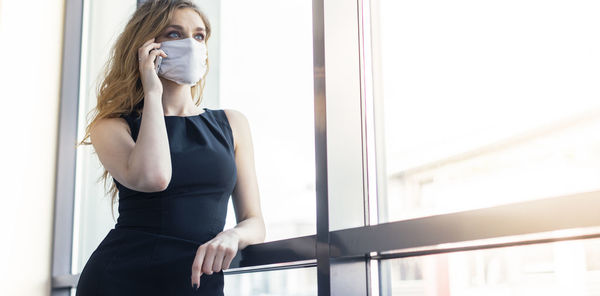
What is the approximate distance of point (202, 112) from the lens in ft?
5.40

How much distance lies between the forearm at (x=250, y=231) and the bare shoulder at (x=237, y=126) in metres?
0.21

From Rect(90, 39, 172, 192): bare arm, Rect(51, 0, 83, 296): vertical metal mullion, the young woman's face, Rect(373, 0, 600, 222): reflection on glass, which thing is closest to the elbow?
Rect(90, 39, 172, 192): bare arm

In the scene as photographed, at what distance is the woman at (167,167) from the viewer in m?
1.40

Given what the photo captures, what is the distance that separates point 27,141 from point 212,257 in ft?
5.56

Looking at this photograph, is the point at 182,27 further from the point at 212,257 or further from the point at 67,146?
the point at 67,146

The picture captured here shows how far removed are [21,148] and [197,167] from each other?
147cm

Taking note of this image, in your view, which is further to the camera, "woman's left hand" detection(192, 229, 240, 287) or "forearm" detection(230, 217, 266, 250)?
"forearm" detection(230, 217, 266, 250)

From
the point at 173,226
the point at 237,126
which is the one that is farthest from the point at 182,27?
the point at 173,226

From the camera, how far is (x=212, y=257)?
4.25ft

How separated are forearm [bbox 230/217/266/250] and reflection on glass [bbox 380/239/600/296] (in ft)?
1.00

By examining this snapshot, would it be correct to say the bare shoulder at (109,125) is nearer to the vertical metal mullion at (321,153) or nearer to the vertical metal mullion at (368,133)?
the vertical metal mullion at (321,153)

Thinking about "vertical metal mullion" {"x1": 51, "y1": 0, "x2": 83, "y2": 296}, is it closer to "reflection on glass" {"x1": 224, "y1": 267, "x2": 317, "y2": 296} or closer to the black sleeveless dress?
"reflection on glass" {"x1": 224, "y1": 267, "x2": 317, "y2": 296}

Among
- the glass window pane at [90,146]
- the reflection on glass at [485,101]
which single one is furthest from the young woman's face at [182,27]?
the glass window pane at [90,146]

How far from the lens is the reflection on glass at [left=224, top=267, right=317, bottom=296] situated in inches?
64.3
